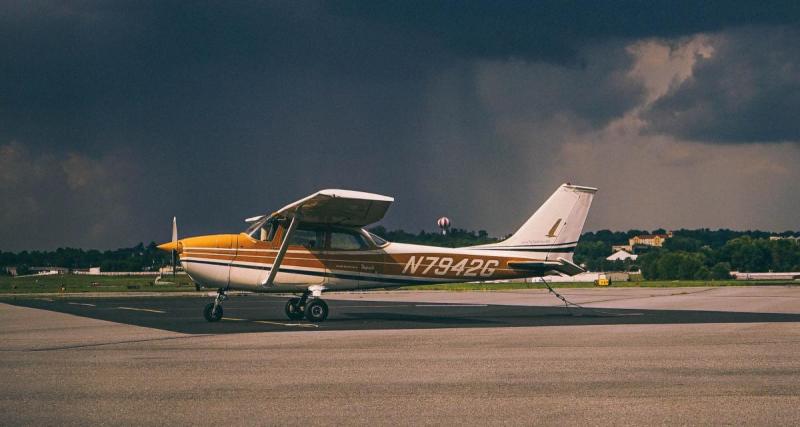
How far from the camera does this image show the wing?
749 inches

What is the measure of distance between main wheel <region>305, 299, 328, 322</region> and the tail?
5.15m

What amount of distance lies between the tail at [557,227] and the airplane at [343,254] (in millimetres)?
28

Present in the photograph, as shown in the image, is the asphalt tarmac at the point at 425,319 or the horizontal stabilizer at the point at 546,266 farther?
the horizontal stabilizer at the point at 546,266

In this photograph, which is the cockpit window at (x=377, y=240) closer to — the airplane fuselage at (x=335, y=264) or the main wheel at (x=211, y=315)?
the airplane fuselage at (x=335, y=264)

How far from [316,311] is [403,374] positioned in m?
11.1

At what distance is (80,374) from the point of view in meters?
10.0

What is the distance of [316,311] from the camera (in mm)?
20891

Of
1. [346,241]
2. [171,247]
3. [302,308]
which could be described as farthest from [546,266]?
[171,247]

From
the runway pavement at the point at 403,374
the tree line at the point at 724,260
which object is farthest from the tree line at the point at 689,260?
the runway pavement at the point at 403,374

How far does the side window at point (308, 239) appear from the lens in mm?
21109

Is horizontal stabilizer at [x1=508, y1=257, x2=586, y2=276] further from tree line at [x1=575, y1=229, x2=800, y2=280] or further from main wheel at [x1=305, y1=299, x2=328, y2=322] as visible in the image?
tree line at [x1=575, y1=229, x2=800, y2=280]

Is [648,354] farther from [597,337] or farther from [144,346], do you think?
[144,346]

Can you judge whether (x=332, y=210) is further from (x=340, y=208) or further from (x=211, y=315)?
(x=211, y=315)

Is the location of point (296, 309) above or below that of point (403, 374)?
above
